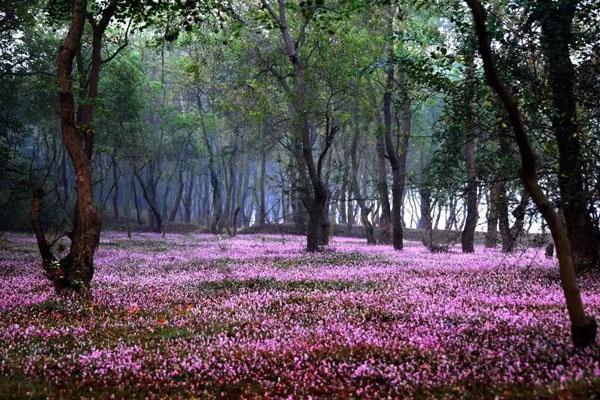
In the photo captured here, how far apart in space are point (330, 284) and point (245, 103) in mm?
25620

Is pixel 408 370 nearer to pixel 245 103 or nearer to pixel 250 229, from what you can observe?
pixel 245 103

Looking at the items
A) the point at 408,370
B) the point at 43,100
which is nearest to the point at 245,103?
the point at 43,100

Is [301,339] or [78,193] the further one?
[78,193]

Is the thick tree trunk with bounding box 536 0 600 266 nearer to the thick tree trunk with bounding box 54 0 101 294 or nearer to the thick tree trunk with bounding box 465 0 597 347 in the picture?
the thick tree trunk with bounding box 465 0 597 347

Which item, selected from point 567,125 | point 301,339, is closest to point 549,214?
point 301,339

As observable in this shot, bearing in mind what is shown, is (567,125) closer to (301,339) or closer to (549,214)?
(549,214)

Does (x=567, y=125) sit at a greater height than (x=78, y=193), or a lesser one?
greater

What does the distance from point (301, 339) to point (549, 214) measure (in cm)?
388

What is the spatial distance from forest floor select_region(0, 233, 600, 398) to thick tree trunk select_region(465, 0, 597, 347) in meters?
0.27

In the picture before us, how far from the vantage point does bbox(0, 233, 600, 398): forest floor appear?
5855mm

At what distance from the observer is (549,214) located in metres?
5.98

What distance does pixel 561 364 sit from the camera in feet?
19.2

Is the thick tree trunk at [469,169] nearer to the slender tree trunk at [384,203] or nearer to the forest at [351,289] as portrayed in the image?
the forest at [351,289]

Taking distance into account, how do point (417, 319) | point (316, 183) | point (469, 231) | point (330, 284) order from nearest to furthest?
point (417, 319), point (330, 284), point (316, 183), point (469, 231)
